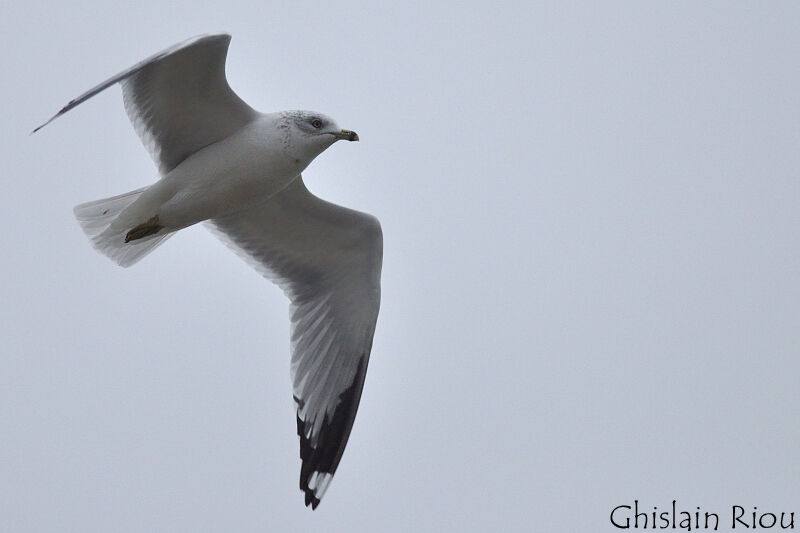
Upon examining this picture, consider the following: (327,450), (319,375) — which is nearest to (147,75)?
(319,375)

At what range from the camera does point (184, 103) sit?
20.6 feet

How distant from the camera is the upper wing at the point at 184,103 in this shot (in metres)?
6.00

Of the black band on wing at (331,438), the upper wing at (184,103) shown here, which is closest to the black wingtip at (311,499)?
the black band on wing at (331,438)

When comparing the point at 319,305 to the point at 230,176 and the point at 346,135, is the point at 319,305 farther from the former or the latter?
the point at 346,135

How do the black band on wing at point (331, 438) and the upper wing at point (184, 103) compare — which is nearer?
the upper wing at point (184, 103)

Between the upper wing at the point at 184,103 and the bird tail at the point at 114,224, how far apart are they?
33cm

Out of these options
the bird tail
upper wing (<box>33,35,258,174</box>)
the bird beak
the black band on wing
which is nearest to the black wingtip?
the black band on wing

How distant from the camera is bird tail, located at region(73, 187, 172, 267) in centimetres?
632

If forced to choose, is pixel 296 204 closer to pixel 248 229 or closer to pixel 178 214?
pixel 248 229

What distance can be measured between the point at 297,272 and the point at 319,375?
69cm

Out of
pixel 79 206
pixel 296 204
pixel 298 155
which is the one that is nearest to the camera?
pixel 298 155

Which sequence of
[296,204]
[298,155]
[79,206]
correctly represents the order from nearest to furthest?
1. [298,155]
2. [79,206]
3. [296,204]

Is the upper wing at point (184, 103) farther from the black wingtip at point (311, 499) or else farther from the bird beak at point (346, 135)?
the black wingtip at point (311, 499)

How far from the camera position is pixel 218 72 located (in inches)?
239
